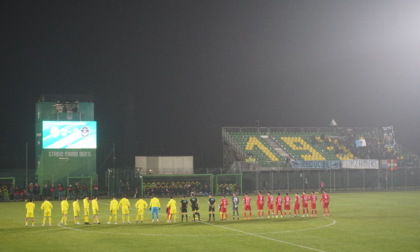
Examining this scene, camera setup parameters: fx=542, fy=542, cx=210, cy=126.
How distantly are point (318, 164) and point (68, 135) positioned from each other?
28.5m

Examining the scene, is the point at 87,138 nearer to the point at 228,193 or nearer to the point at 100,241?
the point at 228,193

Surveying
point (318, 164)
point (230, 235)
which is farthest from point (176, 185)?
point (230, 235)

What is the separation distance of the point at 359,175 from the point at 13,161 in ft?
136

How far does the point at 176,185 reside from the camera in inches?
2328

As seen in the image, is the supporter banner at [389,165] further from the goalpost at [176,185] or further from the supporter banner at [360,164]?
the goalpost at [176,185]

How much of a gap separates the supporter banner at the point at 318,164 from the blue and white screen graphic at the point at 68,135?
914 inches

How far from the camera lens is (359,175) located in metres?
66.8

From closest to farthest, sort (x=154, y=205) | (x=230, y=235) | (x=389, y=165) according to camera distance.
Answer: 1. (x=230, y=235)
2. (x=154, y=205)
3. (x=389, y=165)

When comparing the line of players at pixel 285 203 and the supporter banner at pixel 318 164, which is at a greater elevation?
the supporter banner at pixel 318 164

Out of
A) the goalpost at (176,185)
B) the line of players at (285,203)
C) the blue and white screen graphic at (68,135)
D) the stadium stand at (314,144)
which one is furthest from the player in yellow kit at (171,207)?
the stadium stand at (314,144)

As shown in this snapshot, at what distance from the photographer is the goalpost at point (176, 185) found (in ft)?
186

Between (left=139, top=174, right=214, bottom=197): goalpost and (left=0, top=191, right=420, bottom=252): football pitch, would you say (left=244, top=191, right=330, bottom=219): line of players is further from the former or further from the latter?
(left=139, top=174, right=214, bottom=197): goalpost

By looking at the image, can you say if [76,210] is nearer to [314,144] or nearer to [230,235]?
[230,235]

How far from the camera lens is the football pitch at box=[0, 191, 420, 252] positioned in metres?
20.3
